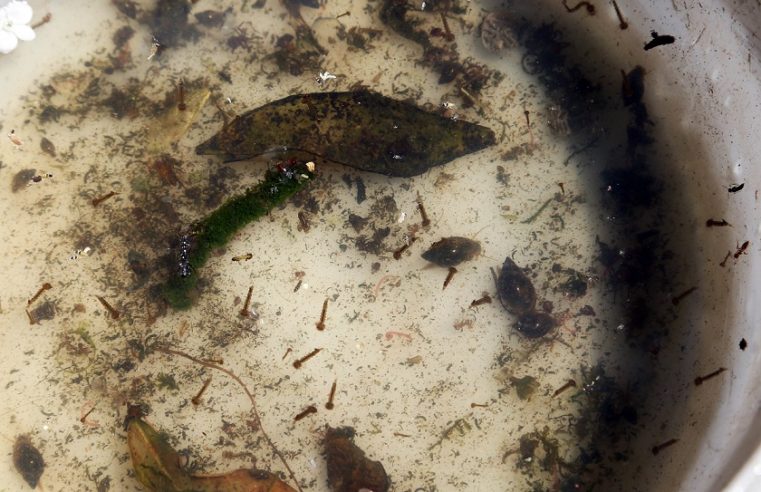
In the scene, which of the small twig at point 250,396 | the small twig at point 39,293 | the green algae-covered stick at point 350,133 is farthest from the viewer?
the small twig at point 250,396

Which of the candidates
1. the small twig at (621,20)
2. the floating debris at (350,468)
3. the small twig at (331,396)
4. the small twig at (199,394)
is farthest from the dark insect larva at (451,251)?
the small twig at (621,20)

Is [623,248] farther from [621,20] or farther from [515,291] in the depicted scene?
[621,20]

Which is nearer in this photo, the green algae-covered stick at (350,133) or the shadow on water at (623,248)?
the green algae-covered stick at (350,133)

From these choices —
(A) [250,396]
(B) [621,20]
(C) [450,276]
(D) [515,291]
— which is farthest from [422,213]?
(B) [621,20]

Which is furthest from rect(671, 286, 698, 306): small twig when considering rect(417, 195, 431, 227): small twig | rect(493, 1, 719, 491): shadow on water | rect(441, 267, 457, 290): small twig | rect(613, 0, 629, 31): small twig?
rect(613, 0, 629, 31): small twig

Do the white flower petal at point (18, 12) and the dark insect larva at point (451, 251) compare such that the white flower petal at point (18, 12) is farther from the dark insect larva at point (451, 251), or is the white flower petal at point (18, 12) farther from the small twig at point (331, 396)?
the small twig at point (331, 396)

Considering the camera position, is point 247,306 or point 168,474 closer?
point 168,474

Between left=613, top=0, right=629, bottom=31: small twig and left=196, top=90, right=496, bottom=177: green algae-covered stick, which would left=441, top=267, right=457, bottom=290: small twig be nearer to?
left=196, top=90, right=496, bottom=177: green algae-covered stick
